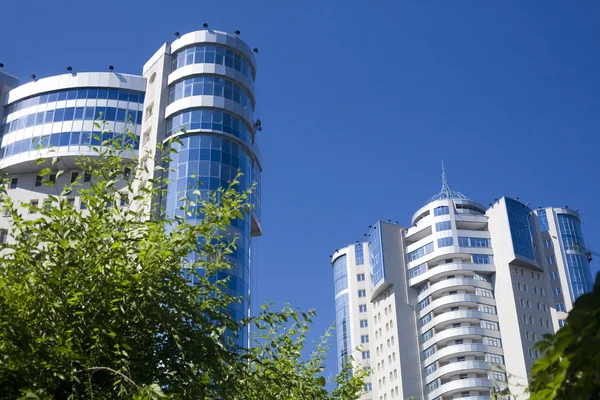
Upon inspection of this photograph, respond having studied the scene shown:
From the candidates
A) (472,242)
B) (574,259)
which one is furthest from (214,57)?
(574,259)

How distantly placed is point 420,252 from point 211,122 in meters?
62.7

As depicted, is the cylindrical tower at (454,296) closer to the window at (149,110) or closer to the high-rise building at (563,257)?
the high-rise building at (563,257)

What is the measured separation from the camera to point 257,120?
246ft

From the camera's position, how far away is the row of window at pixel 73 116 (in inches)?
2847

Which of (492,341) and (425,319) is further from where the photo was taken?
(425,319)

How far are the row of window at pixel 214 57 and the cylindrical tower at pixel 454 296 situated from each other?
186 ft

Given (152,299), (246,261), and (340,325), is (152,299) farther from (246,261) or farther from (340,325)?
(340,325)

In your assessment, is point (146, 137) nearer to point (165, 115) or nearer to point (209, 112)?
point (165, 115)

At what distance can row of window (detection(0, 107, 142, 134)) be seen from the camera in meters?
72.3

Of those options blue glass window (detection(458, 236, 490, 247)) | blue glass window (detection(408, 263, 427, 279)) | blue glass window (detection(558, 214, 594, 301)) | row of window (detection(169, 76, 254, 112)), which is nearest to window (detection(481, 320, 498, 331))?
blue glass window (detection(458, 236, 490, 247))

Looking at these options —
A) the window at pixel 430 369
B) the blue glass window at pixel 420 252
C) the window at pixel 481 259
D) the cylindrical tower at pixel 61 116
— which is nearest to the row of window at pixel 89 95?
the cylindrical tower at pixel 61 116

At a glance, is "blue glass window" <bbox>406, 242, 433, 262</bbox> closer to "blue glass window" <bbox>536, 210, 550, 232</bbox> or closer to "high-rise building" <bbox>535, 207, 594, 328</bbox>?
"high-rise building" <bbox>535, 207, 594, 328</bbox>

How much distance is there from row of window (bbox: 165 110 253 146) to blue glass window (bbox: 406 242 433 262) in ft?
188

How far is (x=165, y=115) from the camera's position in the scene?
7112 cm
